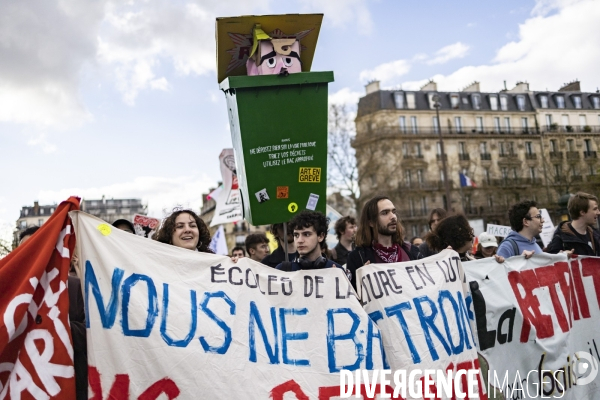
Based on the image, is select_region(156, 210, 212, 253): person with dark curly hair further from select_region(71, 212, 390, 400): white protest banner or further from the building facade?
the building facade

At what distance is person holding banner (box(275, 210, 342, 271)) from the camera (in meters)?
4.11

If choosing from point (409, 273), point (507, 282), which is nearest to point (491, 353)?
point (507, 282)

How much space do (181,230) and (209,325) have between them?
3.09 ft

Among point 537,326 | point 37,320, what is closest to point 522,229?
point 537,326

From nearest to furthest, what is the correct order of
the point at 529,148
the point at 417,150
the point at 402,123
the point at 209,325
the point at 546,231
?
the point at 209,325, the point at 546,231, the point at 417,150, the point at 402,123, the point at 529,148

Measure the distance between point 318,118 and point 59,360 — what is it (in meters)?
2.55

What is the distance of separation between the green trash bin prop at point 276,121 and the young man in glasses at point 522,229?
6.33ft

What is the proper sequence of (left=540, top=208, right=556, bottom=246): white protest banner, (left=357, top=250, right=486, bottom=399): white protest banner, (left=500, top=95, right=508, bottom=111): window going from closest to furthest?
(left=357, top=250, right=486, bottom=399): white protest banner
(left=540, top=208, right=556, bottom=246): white protest banner
(left=500, top=95, right=508, bottom=111): window

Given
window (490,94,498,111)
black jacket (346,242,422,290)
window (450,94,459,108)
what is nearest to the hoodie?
black jacket (346,242,422,290)

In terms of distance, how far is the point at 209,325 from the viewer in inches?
137

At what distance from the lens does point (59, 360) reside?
3.16 m

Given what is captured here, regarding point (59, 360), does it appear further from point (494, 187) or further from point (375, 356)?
point (494, 187)

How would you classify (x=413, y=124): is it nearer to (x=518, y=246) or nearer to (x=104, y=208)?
(x=518, y=246)

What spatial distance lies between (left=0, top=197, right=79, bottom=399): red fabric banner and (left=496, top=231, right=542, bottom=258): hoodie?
12.3 ft
